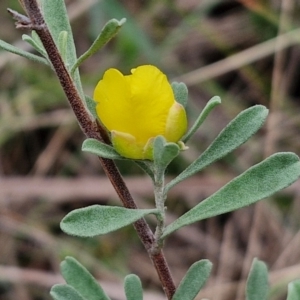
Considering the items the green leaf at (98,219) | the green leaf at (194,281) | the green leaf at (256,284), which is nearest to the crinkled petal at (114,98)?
the green leaf at (98,219)

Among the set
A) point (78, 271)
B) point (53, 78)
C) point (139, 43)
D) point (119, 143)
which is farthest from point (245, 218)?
point (119, 143)

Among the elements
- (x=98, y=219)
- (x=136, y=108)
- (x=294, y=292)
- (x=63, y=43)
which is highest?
(x=63, y=43)

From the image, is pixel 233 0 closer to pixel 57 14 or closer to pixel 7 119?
pixel 7 119

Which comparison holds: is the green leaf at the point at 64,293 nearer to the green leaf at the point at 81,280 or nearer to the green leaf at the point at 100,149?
the green leaf at the point at 81,280

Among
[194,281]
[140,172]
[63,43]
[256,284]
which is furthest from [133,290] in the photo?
[140,172]

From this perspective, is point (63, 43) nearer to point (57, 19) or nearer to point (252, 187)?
point (57, 19)

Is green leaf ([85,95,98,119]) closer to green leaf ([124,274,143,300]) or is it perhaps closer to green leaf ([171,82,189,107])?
green leaf ([171,82,189,107])
